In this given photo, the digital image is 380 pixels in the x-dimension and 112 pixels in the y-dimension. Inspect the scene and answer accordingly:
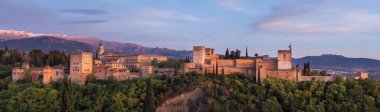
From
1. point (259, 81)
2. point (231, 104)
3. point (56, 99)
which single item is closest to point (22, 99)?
point (56, 99)

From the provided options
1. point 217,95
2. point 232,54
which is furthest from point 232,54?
point 217,95

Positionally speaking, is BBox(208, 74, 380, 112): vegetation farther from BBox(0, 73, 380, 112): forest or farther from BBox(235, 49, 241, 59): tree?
BBox(235, 49, 241, 59): tree

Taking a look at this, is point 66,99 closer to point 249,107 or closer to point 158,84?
point 158,84

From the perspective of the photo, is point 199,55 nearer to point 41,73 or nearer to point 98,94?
point 98,94

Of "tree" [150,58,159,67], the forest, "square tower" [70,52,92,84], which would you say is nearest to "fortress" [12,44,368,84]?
"square tower" [70,52,92,84]

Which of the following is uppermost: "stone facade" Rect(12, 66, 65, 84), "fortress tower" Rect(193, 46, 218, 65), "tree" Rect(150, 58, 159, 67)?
"fortress tower" Rect(193, 46, 218, 65)

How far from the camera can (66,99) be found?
125ft

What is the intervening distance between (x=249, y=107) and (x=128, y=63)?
22.9 m

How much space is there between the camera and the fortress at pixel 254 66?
2181 inches

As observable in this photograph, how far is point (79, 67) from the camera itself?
185 feet

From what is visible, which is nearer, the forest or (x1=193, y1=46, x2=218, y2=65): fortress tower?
the forest

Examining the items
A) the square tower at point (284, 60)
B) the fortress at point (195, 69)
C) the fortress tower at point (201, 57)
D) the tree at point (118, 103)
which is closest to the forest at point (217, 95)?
the tree at point (118, 103)

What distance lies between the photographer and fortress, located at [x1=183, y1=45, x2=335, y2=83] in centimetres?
5541

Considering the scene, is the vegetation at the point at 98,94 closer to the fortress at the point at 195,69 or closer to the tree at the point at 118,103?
the tree at the point at 118,103
